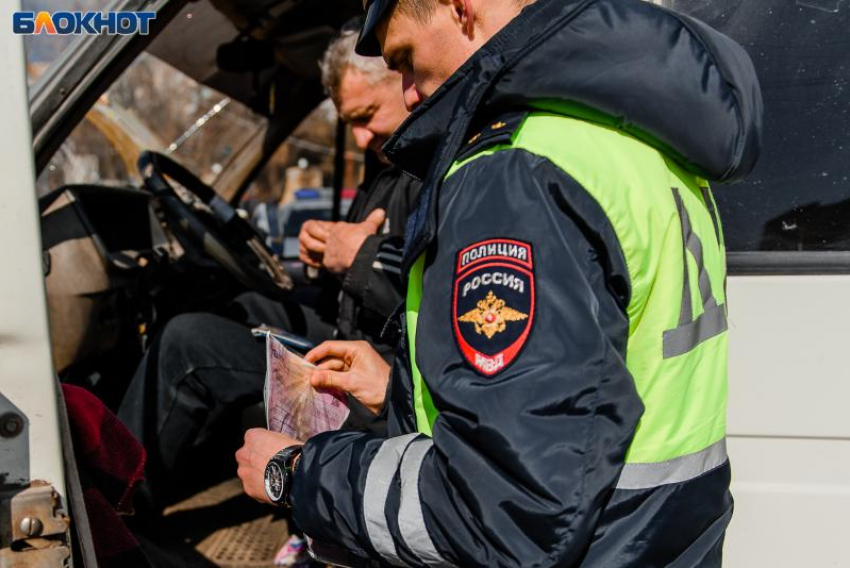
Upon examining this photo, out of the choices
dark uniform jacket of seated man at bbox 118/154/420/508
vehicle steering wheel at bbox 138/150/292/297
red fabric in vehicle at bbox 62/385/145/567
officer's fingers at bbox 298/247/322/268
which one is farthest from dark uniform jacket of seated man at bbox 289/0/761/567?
vehicle steering wheel at bbox 138/150/292/297

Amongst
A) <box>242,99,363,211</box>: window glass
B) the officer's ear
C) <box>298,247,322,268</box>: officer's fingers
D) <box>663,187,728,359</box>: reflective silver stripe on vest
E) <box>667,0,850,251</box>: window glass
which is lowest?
<box>242,99,363,211</box>: window glass

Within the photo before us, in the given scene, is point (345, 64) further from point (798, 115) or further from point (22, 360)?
point (22, 360)

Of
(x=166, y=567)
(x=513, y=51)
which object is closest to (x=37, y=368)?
(x=513, y=51)

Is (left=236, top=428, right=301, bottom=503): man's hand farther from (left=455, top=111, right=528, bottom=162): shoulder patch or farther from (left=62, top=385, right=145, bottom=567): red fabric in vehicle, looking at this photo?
(left=455, top=111, right=528, bottom=162): shoulder patch

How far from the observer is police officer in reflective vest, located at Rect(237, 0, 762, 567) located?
91 cm

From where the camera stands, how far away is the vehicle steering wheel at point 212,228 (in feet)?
7.88

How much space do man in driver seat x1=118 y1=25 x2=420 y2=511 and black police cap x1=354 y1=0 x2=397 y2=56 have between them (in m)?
0.77

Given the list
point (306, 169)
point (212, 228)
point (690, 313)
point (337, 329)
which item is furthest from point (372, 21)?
point (306, 169)

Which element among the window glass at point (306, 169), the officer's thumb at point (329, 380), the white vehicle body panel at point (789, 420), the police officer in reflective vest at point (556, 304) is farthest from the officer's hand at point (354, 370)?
the window glass at point (306, 169)

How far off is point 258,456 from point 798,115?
114 centimetres

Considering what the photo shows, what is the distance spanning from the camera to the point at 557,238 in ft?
3.02

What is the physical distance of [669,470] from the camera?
106cm

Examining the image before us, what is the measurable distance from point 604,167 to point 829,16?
79cm

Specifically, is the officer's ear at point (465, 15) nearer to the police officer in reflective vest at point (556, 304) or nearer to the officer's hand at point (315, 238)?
the police officer in reflective vest at point (556, 304)
